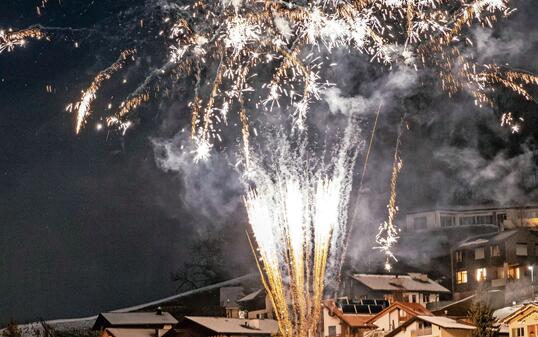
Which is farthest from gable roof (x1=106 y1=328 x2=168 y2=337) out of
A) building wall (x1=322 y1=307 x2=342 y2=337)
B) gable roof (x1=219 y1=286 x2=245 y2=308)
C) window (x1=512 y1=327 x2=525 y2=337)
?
window (x1=512 y1=327 x2=525 y2=337)

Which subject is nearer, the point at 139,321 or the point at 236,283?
the point at 139,321

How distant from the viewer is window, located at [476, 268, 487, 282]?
5922 centimetres

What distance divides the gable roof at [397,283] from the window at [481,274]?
400 centimetres

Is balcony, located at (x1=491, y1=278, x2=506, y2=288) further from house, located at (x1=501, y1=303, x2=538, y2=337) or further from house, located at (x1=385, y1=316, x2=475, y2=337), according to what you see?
house, located at (x1=501, y1=303, x2=538, y2=337)

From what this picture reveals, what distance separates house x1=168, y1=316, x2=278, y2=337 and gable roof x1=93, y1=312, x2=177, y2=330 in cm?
421

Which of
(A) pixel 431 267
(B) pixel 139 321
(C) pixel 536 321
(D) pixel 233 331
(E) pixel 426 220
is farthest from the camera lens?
(E) pixel 426 220

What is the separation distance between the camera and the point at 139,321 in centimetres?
4872

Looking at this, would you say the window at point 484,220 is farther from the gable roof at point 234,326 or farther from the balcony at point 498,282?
the gable roof at point 234,326

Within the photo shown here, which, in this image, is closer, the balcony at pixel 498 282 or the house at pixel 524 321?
the house at pixel 524 321

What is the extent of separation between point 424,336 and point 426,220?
34.2m

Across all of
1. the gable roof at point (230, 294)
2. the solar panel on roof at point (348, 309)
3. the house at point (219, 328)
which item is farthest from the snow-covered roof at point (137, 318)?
the solar panel on roof at point (348, 309)

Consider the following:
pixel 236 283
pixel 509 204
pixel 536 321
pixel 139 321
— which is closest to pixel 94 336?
pixel 139 321

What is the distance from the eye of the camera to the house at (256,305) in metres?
55.7

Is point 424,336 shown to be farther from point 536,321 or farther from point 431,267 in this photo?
point 431,267
